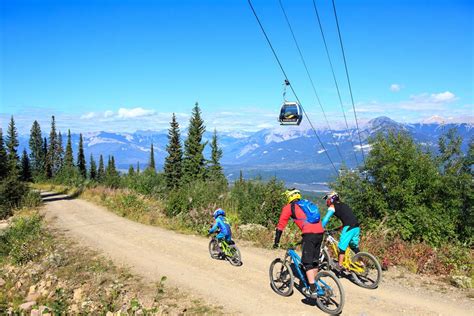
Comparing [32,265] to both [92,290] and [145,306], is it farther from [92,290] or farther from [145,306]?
[145,306]

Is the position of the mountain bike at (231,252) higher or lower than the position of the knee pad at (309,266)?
lower

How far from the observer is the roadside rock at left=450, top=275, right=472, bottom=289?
9.73m

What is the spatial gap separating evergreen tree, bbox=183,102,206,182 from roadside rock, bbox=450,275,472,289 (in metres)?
51.4

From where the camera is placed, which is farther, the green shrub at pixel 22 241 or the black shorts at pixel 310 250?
the green shrub at pixel 22 241

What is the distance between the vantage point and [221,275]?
10.7 metres

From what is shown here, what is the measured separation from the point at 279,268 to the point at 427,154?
1182 cm

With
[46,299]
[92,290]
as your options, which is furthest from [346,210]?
[46,299]

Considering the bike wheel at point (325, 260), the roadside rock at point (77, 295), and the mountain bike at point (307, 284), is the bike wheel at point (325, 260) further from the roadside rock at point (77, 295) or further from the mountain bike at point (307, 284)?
the roadside rock at point (77, 295)

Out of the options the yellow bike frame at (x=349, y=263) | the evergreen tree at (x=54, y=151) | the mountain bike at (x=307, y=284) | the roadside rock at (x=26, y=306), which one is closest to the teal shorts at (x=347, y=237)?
the yellow bike frame at (x=349, y=263)

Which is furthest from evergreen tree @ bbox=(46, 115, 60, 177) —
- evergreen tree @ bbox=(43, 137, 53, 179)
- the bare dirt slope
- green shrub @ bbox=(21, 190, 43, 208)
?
the bare dirt slope

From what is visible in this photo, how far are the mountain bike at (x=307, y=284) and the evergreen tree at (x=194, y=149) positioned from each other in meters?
51.3

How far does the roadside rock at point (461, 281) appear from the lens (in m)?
9.73

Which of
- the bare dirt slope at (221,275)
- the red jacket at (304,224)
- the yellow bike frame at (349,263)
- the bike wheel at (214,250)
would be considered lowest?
the bare dirt slope at (221,275)

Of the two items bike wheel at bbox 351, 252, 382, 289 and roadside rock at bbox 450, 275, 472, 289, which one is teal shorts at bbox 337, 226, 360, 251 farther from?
roadside rock at bbox 450, 275, 472, 289
